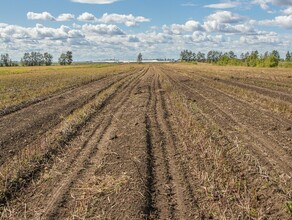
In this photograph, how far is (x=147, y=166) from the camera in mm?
8773

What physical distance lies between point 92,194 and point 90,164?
2.01 m

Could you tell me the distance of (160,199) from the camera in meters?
6.93

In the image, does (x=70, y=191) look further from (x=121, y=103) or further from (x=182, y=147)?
(x=121, y=103)

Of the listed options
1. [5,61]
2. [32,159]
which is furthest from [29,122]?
[5,61]

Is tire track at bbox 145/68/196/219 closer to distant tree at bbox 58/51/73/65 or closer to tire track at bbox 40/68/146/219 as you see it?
tire track at bbox 40/68/146/219

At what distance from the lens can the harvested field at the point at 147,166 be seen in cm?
653

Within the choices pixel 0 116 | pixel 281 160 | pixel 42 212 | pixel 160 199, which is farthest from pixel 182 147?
pixel 0 116

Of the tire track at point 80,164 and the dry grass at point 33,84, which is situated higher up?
the tire track at point 80,164

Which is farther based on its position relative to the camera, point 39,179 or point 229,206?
point 39,179

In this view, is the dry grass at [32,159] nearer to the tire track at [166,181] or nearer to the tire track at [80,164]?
the tire track at [80,164]

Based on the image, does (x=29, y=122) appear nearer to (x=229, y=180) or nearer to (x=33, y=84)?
(x=229, y=180)

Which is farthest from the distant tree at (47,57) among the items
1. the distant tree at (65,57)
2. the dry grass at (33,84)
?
the dry grass at (33,84)

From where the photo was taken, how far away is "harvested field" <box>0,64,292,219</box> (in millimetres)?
6531

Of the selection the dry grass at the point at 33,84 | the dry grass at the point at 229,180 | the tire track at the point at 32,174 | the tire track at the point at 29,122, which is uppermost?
the dry grass at the point at 229,180
